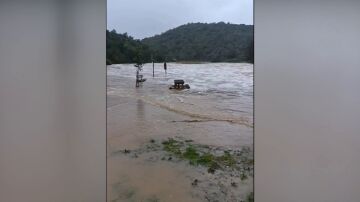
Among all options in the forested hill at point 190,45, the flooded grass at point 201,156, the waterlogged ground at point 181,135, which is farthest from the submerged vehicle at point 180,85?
the flooded grass at point 201,156

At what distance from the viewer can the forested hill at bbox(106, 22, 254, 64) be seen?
9.79 ft

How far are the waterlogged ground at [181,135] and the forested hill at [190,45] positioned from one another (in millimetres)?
89

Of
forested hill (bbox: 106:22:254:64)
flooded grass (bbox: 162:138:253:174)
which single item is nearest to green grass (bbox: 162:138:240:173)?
flooded grass (bbox: 162:138:253:174)

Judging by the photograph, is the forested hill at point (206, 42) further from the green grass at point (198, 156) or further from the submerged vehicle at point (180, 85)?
the green grass at point (198, 156)

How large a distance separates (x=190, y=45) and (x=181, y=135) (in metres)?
0.87

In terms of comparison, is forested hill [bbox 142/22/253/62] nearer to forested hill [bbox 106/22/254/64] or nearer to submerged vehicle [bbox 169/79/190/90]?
forested hill [bbox 106/22/254/64]

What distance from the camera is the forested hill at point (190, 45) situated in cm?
298

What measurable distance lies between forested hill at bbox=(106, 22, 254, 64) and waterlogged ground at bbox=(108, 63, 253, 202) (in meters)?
0.09

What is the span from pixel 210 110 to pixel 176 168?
64 cm
